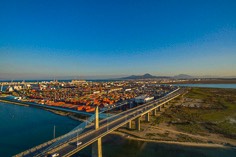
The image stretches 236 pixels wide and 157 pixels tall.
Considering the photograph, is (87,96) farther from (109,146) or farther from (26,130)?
(109,146)

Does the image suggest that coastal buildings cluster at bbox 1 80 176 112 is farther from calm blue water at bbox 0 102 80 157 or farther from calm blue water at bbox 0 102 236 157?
calm blue water at bbox 0 102 236 157

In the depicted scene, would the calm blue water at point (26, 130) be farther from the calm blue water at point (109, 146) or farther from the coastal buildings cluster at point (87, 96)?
the coastal buildings cluster at point (87, 96)

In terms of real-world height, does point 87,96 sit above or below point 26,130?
above

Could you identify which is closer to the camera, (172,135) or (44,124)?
(172,135)

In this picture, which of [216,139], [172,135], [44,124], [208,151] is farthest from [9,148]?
[216,139]

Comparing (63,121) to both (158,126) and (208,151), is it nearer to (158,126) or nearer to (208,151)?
(158,126)

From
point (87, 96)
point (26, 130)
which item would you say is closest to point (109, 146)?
point (26, 130)

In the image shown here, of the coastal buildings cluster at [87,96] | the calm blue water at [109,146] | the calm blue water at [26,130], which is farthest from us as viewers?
the coastal buildings cluster at [87,96]

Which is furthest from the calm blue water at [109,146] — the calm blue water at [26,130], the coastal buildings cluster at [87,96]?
the coastal buildings cluster at [87,96]
